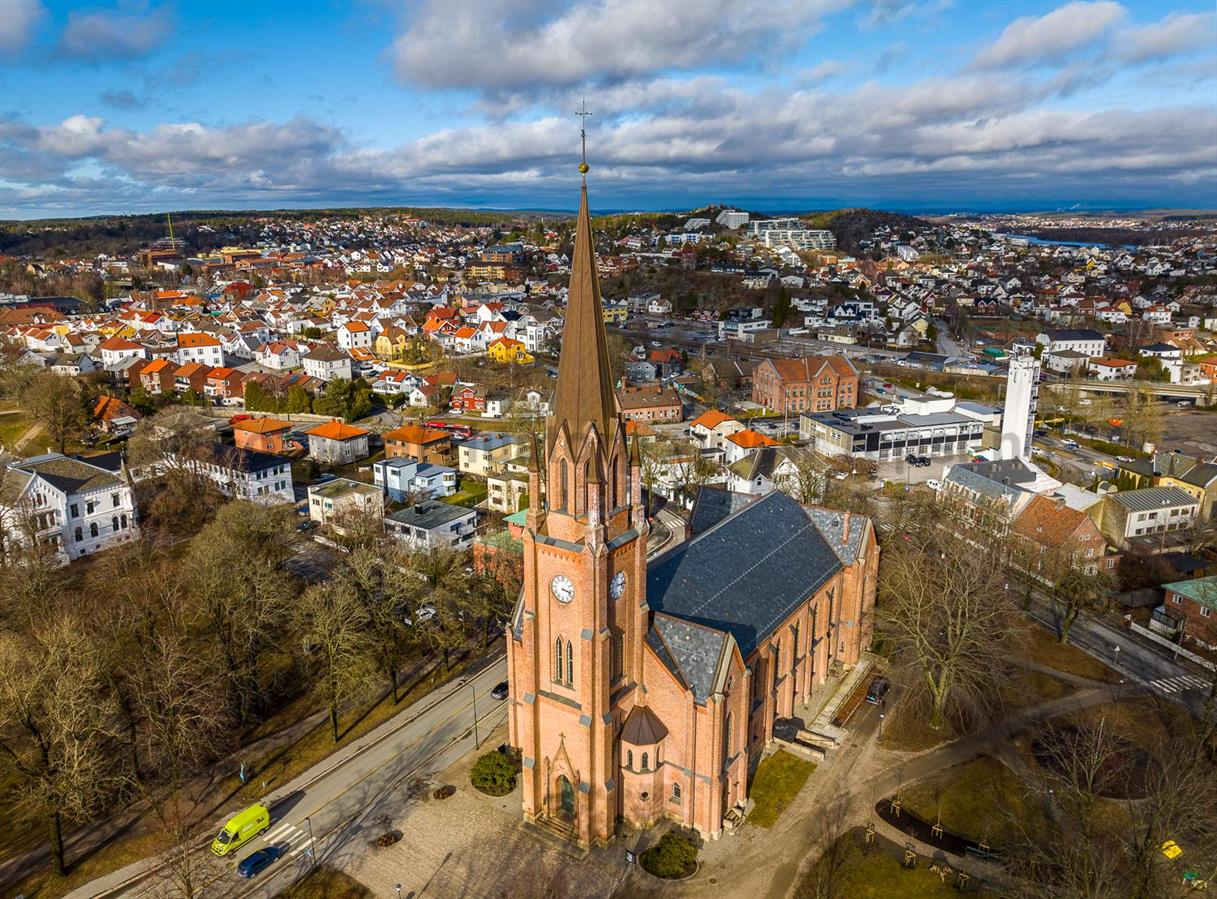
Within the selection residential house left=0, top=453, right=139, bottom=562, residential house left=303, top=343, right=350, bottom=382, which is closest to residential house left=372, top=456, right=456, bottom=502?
residential house left=0, top=453, right=139, bottom=562

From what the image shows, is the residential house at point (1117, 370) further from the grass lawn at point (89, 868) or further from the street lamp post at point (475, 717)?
the grass lawn at point (89, 868)

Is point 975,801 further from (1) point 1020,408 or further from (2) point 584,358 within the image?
(1) point 1020,408

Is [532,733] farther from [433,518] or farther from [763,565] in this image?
[433,518]

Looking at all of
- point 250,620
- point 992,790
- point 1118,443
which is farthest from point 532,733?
point 1118,443

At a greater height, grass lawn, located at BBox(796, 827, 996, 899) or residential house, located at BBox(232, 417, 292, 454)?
residential house, located at BBox(232, 417, 292, 454)

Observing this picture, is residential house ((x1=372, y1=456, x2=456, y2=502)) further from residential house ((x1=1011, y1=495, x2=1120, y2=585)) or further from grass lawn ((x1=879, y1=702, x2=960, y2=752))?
residential house ((x1=1011, y1=495, x2=1120, y2=585))

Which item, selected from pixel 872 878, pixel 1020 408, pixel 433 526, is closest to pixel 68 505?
pixel 433 526
